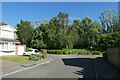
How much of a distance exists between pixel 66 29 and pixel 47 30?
19.6ft

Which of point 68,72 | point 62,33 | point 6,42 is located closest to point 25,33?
point 62,33

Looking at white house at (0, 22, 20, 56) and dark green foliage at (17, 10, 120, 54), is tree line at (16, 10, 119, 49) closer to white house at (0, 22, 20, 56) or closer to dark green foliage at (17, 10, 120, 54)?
dark green foliage at (17, 10, 120, 54)

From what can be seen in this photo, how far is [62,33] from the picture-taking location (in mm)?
80562

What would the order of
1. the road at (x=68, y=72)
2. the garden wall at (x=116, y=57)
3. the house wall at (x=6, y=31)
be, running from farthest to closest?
the house wall at (x=6, y=31), the garden wall at (x=116, y=57), the road at (x=68, y=72)

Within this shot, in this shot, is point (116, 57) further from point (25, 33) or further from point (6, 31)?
point (25, 33)

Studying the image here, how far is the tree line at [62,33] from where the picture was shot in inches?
3159

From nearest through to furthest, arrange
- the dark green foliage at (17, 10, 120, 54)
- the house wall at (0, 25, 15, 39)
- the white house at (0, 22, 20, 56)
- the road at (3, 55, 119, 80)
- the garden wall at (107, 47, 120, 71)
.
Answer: the road at (3, 55, 119, 80) → the garden wall at (107, 47, 120, 71) → the white house at (0, 22, 20, 56) → the house wall at (0, 25, 15, 39) → the dark green foliage at (17, 10, 120, 54)

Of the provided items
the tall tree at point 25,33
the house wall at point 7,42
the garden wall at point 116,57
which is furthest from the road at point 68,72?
the tall tree at point 25,33

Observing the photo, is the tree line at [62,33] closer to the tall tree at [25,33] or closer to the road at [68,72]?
the tall tree at [25,33]

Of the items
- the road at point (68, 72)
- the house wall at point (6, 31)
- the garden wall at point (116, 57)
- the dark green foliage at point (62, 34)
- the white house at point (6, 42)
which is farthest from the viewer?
the dark green foliage at point (62, 34)

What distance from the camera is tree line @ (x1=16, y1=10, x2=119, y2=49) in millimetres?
80250

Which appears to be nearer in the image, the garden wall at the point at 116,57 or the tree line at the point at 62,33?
the garden wall at the point at 116,57

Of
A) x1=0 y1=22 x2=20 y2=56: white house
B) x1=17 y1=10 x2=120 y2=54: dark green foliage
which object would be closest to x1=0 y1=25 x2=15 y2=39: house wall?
x1=0 y1=22 x2=20 y2=56: white house

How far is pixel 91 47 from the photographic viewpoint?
8231cm
